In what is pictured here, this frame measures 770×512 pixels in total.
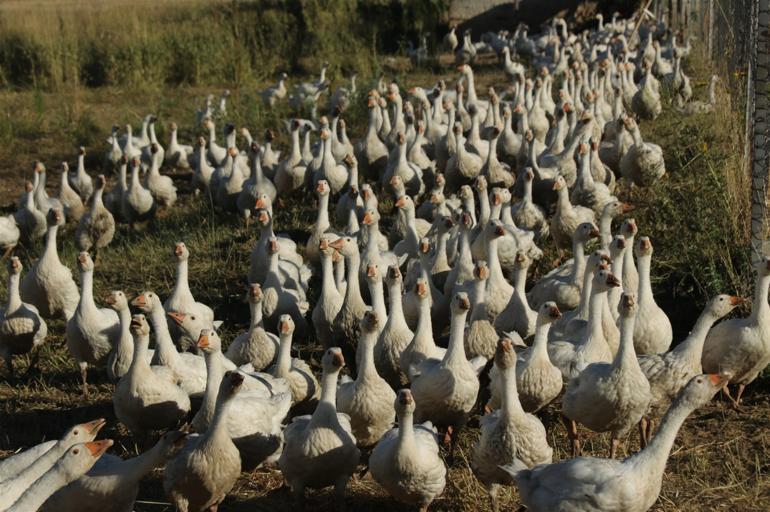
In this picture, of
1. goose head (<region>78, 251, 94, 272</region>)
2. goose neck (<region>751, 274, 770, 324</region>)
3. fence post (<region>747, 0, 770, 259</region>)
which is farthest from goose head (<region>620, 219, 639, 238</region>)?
goose head (<region>78, 251, 94, 272</region>)

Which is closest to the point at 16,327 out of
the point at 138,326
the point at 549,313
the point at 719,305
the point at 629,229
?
the point at 138,326

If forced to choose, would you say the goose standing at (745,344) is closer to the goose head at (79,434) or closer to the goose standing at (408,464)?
the goose standing at (408,464)

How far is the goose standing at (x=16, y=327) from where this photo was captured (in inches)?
320

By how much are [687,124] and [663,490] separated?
7.57 m

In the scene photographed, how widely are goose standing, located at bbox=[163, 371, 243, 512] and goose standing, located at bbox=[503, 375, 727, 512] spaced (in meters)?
1.66

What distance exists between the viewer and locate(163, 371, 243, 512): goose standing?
5.67 m

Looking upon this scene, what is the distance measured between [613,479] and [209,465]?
2194 millimetres

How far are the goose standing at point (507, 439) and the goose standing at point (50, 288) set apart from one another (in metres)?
4.57

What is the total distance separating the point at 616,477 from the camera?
491 centimetres

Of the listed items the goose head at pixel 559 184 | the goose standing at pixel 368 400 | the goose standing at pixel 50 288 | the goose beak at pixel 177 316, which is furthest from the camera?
the goose head at pixel 559 184

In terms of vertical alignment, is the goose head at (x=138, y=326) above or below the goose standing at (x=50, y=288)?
above

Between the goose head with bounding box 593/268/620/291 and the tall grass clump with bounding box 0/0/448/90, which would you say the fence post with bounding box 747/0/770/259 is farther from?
the tall grass clump with bounding box 0/0/448/90

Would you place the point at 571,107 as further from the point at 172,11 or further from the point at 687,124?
the point at 172,11

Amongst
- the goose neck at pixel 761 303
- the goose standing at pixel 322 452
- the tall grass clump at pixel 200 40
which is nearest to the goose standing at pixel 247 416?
the goose standing at pixel 322 452
